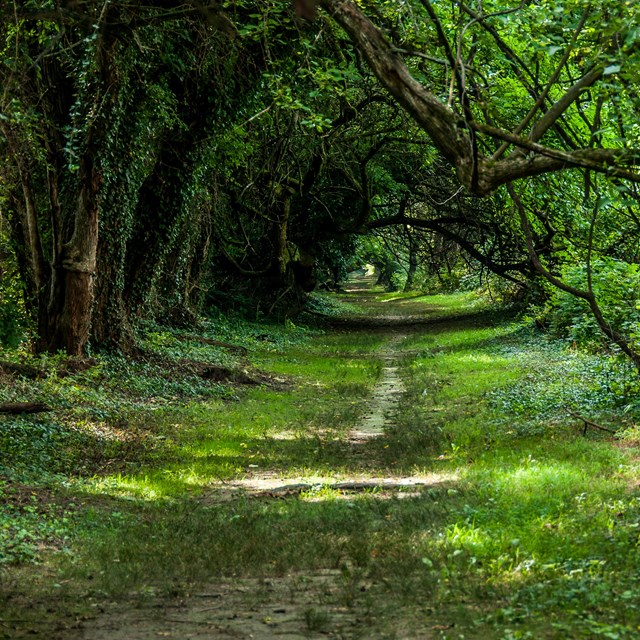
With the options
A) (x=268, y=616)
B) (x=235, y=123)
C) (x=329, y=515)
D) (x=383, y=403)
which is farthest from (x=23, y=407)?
(x=235, y=123)

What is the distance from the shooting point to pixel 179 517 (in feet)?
26.3

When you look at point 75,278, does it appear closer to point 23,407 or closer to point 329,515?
point 23,407

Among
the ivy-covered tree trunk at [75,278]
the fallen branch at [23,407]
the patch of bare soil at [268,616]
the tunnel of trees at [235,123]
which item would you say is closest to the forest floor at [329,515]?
the patch of bare soil at [268,616]

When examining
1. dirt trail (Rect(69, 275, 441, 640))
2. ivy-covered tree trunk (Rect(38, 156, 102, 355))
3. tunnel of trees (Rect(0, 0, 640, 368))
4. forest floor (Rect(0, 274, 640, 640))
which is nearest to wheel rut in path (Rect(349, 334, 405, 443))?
forest floor (Rect(0, 274, 640, 640))

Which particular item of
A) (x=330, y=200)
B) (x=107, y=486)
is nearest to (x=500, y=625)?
(x=107, y=486)

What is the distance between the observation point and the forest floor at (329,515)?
5.16 metres

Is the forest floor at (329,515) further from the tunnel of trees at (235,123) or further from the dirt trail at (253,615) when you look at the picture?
the tunnel of trees at (235,123)

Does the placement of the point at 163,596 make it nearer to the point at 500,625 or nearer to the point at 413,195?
the point at 500,625

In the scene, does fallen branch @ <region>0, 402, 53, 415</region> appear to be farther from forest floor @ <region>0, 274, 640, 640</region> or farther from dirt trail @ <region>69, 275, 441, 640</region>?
dirt trail @ <region>69, 275, 441, 640</region>

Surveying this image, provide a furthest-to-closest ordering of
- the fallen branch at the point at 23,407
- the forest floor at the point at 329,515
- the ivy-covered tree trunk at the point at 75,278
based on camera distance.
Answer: the ivy-covered tree trunk at the point at 75,278 < the fallen branch at the point at 23,407 < the forest floor at the point at 329,515

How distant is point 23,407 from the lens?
11.2 metres

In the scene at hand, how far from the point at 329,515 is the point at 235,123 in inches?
494

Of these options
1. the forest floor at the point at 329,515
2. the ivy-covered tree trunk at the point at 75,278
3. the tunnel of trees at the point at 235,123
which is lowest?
the forest floor at the point at 329,515

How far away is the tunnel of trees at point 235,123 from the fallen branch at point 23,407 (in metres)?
3.79
